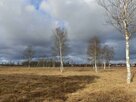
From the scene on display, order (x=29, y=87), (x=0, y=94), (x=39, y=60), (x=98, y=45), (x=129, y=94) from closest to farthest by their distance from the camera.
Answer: (x=0, y=94) → (x=129, y=94) → (x=29, y=87) → (x=98, y=45) → (x=39, y=60)

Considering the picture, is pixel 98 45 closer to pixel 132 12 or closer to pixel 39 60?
pixel 132 12

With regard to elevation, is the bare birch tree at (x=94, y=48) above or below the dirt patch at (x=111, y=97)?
above

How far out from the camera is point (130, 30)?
107ft

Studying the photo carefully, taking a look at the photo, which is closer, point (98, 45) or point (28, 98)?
point (28, 98)

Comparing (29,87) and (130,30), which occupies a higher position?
(130,30)

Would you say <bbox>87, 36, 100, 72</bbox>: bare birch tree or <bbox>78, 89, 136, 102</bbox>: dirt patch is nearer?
<bbox>78, 89, 136, 102</bbox>: dirt patch

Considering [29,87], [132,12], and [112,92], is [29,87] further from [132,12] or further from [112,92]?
[132,12]

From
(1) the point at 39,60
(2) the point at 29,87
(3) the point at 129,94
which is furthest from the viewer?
(1) the point at 39,60

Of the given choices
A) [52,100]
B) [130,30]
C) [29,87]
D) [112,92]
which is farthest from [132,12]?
[52,100]

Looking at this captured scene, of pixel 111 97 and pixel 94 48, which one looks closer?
pixel 111 97

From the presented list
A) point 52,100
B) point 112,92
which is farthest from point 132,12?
point 52,100

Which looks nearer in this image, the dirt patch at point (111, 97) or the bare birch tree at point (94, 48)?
the dirt patch at point (111, 97)

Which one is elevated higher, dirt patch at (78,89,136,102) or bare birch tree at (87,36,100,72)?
bare birch tree at (87,36,100,72)

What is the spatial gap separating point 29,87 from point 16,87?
110 centimetres
